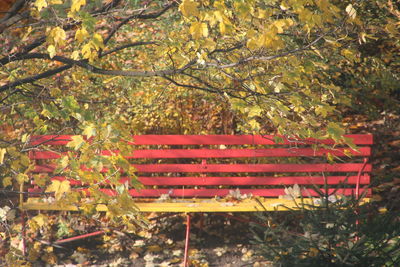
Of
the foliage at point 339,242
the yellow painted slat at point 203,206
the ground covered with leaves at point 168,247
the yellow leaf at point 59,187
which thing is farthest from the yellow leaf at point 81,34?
the ground covered with leaves at point 168,247

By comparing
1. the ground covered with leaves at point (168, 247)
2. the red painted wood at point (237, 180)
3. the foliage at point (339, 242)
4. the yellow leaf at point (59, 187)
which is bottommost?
the ground covered with leaves at point (168, 247)

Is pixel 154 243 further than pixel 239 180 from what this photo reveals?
Yes

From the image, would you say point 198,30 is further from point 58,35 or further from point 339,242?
point 339,242

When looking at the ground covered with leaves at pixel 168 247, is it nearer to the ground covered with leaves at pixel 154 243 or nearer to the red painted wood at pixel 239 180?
the ground covered with leaves at pixel 154 243

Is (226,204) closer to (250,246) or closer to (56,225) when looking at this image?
(250,246)

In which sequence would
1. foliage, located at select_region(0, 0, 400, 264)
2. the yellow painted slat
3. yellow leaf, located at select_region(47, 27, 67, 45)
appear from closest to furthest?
yellow leaf, located at select_region(47, 27, 67, 45) < foliage, located at select_region(0, 0, 400, 264) < the yellow painted slat

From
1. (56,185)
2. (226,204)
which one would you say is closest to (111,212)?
(56,185)

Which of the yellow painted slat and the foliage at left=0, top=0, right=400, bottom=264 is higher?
the foliage at left=0, top=0, right=400, bottom=264

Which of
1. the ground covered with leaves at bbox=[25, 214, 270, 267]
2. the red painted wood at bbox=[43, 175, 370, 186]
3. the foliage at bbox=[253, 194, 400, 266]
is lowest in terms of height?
the ground covered with leaves at bbox=[25, 214, 270, 267]

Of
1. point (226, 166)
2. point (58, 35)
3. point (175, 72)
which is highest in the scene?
point (58, 35)

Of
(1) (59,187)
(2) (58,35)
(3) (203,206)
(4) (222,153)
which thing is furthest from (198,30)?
(4) (222,153)

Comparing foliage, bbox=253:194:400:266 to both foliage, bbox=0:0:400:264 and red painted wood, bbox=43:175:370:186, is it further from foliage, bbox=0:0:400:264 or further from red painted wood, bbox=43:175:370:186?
red painted wood, bbox=43:175:370:186

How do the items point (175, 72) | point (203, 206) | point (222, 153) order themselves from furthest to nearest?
point (222, 153) → point (203, 206) → point (175, 72)

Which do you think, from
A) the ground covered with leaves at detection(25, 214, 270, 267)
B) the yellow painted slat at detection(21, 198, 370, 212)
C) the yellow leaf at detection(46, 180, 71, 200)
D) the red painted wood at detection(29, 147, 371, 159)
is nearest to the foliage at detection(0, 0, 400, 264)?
the yellow leaf at detection(46, 180, 71, 200)
